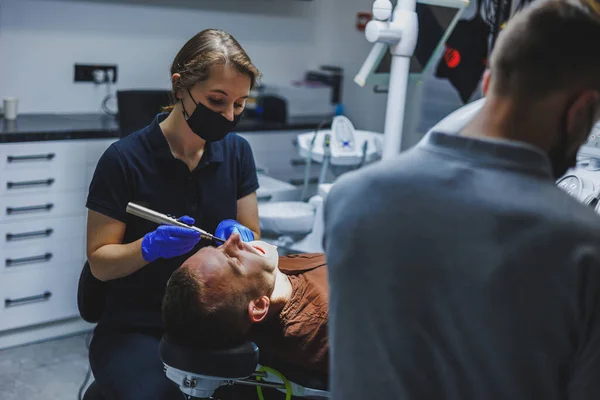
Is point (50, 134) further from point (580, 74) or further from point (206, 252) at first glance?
point (580, 74)

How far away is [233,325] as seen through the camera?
1.48 metres

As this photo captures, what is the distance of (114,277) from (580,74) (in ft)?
4.05

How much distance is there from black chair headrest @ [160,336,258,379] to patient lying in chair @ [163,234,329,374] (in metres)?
0.05

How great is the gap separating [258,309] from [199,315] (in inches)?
7.4

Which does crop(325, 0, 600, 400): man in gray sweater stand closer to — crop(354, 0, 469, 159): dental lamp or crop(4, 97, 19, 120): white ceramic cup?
crop(354, 0, 469, 159): dental lamp

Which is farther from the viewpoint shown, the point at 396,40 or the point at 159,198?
the point at 396,40

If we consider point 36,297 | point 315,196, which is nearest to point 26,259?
point 36,297

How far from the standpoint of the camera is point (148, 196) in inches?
69.7

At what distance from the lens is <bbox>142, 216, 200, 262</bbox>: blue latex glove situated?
1631 mm

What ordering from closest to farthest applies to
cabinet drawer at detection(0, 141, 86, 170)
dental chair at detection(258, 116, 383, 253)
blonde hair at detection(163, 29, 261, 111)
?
blonde hair at detection(163, 29, 261, 111)
dental chair at detection(258, 116, 383, 253)
cabinet drawer at detection(0, 141, 86, 170)

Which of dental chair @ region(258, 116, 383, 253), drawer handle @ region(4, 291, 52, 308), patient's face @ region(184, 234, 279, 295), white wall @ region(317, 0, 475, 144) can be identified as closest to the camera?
patient's face @ region(184, 234, 279, 295)

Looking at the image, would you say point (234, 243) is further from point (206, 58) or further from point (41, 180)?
point (41, 180)

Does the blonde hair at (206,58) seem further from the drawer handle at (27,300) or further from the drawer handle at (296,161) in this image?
the drawer handle at (296,161)

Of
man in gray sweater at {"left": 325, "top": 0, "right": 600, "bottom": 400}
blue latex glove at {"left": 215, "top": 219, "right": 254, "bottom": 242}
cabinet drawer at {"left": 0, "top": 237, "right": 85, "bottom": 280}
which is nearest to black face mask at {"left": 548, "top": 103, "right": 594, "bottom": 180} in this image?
man in gray sweater at {"left": 325, "top": 0, "right": 600, "bottom": 400}
